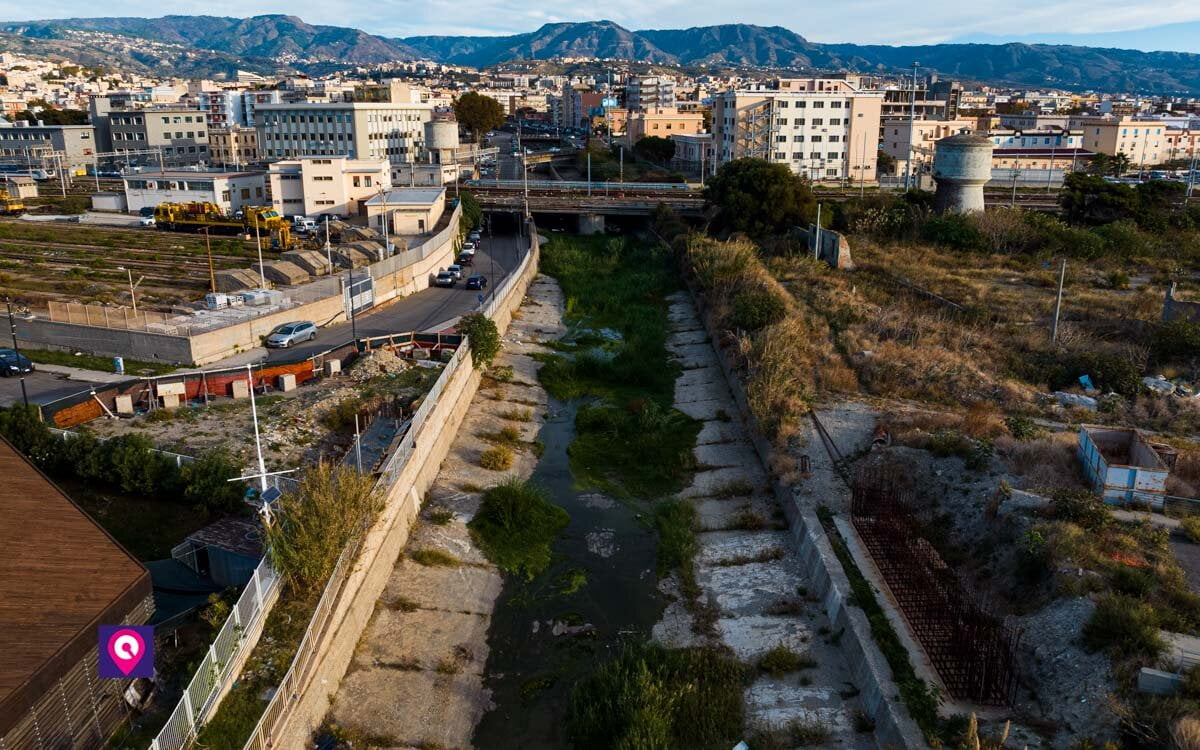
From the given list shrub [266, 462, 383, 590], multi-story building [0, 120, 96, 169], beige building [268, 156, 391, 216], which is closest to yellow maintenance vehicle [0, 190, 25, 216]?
beige building [268, 156, 391, 216]

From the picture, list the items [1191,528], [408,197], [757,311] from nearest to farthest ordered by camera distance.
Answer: [1191,528], [757,311], [408,197]

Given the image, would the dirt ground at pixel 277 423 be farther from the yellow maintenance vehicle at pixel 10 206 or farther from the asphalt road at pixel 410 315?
the yellow maintenance vehicle at pixel 10 206

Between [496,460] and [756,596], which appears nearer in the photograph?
[756,596]

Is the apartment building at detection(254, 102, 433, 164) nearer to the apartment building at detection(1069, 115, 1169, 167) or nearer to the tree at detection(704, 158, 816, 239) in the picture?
the tree at detection(704, 158, 816, 239)

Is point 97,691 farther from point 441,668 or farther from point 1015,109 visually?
point 1015,109

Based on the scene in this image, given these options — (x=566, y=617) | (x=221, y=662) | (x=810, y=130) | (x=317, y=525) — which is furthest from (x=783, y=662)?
(x=810, y=130)

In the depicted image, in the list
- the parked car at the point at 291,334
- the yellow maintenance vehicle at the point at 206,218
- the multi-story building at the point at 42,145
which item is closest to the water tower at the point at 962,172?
the parked car at the point at 291,334

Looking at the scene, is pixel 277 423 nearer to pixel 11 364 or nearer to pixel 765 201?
pixel 11 364
